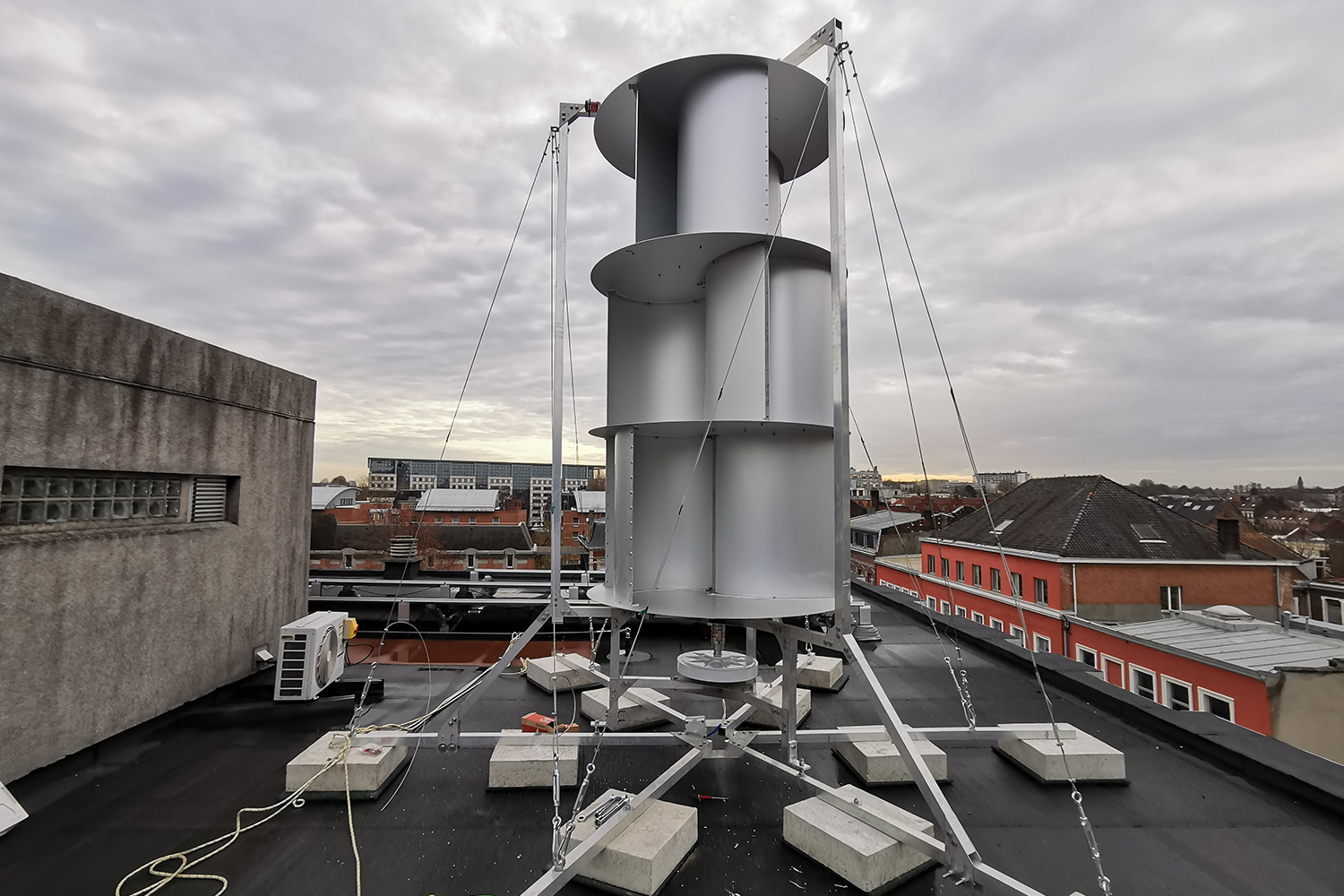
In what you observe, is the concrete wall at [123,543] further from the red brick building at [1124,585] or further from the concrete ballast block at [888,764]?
the red brick building at [1124,585]

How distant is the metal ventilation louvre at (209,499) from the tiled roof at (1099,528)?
2029 centimetres

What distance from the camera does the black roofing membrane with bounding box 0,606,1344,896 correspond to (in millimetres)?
3275

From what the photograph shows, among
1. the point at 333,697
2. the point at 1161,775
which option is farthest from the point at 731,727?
the point at 333,697

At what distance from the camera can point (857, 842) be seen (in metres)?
3.23

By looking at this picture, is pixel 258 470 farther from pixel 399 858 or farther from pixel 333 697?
pixel 399 858

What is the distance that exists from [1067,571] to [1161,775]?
62.1 feet

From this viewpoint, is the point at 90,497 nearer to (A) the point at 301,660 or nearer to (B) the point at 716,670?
(A) the point at 301,660

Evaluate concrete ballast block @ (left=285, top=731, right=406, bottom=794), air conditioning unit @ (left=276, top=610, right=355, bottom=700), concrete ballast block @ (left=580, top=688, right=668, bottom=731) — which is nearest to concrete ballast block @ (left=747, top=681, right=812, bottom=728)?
concrete ballast block @ (left=580, top=688, right=668, bottom=731)

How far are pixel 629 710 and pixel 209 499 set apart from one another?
5.27m

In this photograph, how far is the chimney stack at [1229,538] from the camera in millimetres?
20484

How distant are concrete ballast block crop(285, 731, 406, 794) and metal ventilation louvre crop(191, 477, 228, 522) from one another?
335 cm

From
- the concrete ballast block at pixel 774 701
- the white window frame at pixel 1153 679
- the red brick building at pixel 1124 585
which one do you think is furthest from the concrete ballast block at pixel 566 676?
the white window frame at pixel 1153 679

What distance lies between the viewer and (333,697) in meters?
6.27

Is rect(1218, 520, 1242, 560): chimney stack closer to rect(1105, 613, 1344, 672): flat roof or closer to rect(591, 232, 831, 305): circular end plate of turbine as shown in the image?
rect(1105, 613, 1344, 672): flat roof
